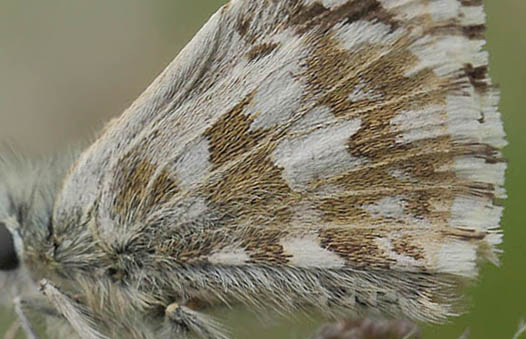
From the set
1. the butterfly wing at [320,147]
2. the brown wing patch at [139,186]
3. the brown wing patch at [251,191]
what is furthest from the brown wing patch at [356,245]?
the brown wing patch at [139,186]

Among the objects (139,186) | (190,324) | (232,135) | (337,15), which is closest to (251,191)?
(232,135)

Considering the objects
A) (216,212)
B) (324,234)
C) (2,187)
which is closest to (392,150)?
(324,234)

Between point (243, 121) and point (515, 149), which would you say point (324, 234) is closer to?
point (243, 121)

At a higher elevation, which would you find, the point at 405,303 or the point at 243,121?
the point at 243,121

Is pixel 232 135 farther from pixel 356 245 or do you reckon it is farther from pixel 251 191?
pixel 356 245

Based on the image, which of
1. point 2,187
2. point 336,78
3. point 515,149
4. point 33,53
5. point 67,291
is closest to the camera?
point 336,78

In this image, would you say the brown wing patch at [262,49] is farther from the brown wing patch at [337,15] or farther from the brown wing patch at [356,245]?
the brown wing patch at [356,245]

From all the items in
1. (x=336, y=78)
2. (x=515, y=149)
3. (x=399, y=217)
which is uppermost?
(x=336, y=78)

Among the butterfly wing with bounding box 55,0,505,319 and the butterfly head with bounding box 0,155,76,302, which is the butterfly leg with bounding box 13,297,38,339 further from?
the butterfly wing with bounding box 55,0,505,319
